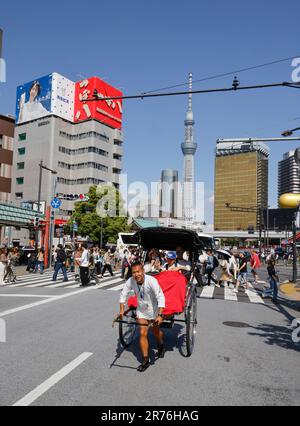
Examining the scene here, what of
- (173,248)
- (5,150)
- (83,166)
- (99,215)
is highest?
(83,166)

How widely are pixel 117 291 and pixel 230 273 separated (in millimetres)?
8383

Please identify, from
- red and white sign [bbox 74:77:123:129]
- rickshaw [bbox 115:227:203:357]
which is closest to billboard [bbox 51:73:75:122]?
red and white sign [bbox 74:77:123:129]

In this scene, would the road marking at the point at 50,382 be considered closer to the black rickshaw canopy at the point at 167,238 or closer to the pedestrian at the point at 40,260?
the black rickshaw canopy at the point at 167,238

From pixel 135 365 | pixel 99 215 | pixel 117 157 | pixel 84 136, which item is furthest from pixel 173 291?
pixel 117 157

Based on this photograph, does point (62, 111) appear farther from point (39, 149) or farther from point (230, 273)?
point (230, 273)

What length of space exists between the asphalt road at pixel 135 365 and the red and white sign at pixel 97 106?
238 ft

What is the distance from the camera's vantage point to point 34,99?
259ft

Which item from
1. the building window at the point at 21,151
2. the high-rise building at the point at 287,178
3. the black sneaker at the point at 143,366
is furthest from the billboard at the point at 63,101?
the black sneaker at the point at 143,366

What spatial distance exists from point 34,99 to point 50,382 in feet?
271

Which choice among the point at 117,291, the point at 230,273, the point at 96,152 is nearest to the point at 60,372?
the point at 117,291

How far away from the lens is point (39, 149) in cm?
→ 7531

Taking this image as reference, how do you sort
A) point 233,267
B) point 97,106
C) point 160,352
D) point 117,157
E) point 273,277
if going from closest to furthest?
1. point 160,352
2. point 273,277
3. point 233,267
4. point 97,106
5. point 117,157

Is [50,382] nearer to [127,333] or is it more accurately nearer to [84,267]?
[127,333]
